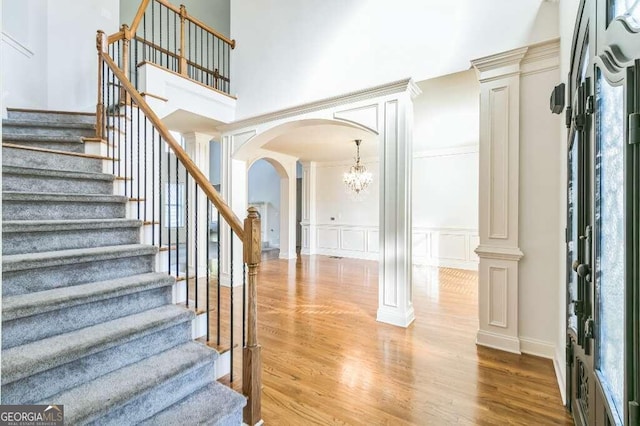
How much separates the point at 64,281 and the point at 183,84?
3.35m

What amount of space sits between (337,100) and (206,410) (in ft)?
11.1

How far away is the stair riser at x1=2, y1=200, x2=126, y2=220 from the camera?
201 cm

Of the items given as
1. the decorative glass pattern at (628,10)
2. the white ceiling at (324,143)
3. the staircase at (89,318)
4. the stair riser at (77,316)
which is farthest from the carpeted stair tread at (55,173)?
the decorative glass pattern at (628,10)

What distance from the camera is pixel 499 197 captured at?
9.61ft

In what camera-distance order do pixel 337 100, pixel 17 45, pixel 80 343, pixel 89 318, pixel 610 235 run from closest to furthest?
1. pixel 610 235
2. pixel 80 343
3. pixel 89 318
4. pixel 17 45
5. pixel 337 100

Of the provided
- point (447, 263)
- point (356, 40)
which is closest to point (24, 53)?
point (356, 40)

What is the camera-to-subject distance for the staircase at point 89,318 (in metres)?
1.43

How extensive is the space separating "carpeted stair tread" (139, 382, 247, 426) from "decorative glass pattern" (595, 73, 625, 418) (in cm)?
166

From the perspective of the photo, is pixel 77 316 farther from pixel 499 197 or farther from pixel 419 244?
pixel 419 244

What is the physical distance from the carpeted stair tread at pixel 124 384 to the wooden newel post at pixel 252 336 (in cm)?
25

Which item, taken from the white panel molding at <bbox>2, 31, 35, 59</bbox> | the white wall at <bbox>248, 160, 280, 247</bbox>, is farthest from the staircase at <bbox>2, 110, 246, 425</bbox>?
the white wall at <bbox>248, 160, 280, 247</bbox>

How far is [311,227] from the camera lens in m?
8.58

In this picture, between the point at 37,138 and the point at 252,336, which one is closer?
the point at 252,336

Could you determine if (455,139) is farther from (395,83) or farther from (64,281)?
(64,281)
